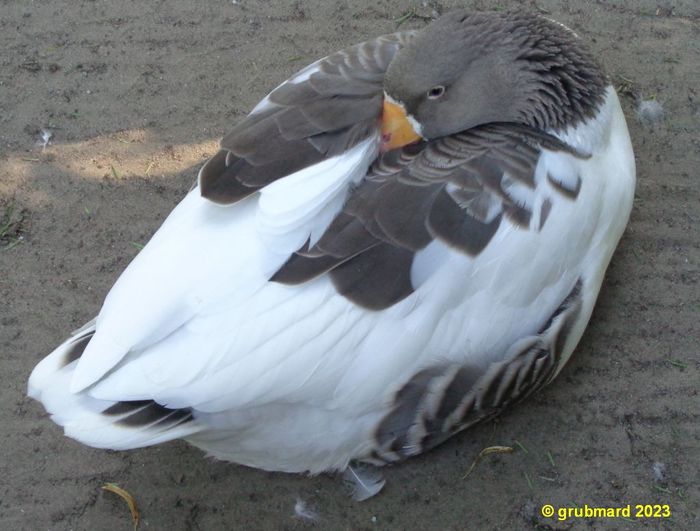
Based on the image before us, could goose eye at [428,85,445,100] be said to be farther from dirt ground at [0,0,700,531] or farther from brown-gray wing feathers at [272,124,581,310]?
dirt ground at [0,0,700,531]

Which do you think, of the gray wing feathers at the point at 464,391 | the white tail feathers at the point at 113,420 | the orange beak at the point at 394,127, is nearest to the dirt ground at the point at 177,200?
the gray wing feathers at the point at 464,391

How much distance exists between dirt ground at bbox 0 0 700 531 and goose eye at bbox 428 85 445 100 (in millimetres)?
1018

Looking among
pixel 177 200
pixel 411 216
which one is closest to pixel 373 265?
pixel 411 216

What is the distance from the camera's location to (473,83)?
2643mm

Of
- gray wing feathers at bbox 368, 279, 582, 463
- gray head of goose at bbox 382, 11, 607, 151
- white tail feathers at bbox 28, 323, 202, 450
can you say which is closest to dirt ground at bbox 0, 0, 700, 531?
gray wing feathers at bbox 368, 279, 582, 463

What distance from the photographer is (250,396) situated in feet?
7.54

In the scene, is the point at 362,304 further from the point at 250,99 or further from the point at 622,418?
the point at 250,99

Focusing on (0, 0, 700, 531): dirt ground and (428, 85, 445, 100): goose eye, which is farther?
(0, 0, 700, 531): dirt ground

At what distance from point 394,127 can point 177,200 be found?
1123 millimetres

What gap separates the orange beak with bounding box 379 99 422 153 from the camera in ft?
8.53

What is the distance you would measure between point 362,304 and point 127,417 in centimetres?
70

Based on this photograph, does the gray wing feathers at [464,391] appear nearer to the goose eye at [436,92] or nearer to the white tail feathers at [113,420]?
the white tail feathers at [113,420]

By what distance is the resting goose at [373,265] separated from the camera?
2293 millimetres

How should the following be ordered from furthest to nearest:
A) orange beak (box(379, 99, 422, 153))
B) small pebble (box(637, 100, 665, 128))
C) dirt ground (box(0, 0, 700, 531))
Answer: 1. small pebble (box(637, 100, 665, 128))
2. dirt ground (box(0, 0, 700, 531))
3. orange beak (box(379, 99, 422, 153))
